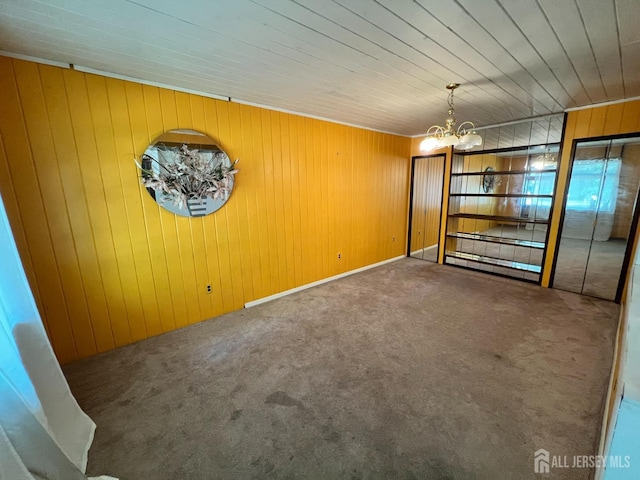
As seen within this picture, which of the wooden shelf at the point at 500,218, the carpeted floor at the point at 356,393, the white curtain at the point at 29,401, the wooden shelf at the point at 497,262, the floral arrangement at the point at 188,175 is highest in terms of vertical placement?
the floral arrangement at the point at 188,175

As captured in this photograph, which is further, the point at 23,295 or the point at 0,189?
the point at 0,189

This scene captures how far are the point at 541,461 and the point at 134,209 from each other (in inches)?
134

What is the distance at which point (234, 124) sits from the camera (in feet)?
9.25

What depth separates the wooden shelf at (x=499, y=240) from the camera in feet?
12.6

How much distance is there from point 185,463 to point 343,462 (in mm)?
855

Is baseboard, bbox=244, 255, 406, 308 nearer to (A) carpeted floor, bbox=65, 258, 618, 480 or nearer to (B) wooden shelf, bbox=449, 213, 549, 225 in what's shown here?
(A) carpeted floor, bbox=65, 258, 618, 480

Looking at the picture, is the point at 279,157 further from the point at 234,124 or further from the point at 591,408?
the point at 591,408

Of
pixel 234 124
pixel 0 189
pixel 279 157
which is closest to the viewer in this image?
pixel 0 189

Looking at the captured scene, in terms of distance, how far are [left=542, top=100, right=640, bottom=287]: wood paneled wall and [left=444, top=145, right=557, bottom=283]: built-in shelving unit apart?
0.30 ft

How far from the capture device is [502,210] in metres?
4.20

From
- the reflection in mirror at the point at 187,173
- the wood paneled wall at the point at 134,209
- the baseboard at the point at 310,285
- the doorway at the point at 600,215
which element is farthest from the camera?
the baseboard at the point at 310,285

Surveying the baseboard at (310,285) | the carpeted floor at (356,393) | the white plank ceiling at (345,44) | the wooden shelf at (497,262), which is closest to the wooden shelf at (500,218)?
the wooden shelf at (497,262)

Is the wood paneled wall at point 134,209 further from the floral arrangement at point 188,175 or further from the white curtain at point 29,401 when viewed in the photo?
the white curtain at point 29,401

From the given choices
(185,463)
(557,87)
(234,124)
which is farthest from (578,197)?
(185,463)
